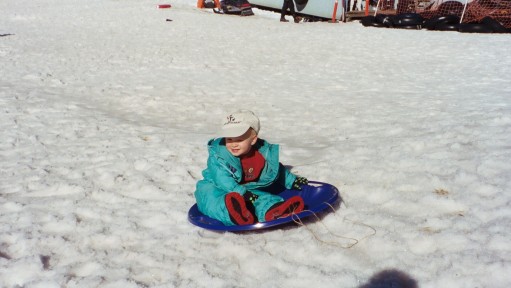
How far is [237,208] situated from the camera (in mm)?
3262

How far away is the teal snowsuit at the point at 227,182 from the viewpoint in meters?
3.39

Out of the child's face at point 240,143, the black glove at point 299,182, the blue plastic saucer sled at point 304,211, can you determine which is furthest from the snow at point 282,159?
the child's face at point 240,143

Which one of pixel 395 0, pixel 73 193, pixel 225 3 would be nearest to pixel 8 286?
pixel 73 193

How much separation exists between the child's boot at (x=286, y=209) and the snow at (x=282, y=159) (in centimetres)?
19

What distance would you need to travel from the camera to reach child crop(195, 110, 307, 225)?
332cm

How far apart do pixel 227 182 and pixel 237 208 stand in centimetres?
25

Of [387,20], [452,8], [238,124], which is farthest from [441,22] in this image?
[238,124]

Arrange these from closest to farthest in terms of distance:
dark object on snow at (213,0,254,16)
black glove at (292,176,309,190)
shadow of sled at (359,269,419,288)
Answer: shadow of sled at (359,269,419,288), black glove at (292,176,309,190), dark object on snow at (213,0,254,16)

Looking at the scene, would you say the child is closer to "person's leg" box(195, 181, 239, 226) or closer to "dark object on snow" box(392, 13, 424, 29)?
"person's leg" box(195, 181, 239, 226)

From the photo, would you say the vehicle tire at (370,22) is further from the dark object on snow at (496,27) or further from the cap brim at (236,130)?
the cap brim at (236,130)

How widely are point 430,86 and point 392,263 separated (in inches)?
251

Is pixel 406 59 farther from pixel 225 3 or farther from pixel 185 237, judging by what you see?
pixel 225 3

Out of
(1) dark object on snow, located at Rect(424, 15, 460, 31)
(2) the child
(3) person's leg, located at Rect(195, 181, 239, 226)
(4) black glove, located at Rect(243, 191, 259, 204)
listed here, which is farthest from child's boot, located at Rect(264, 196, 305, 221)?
(1) dark object on snow, located at Rect(424, 15, 460, 31)

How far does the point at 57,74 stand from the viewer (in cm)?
956
